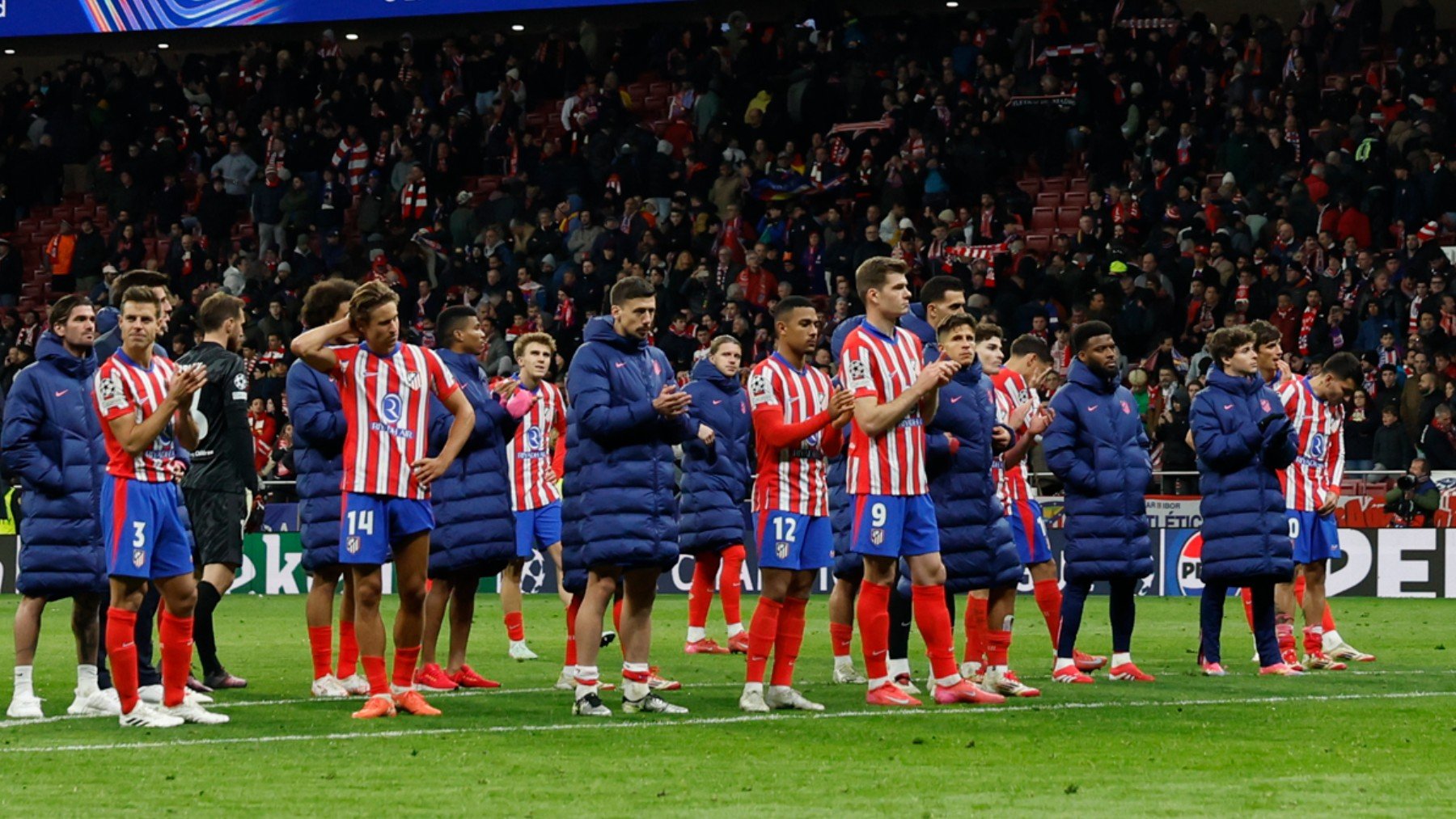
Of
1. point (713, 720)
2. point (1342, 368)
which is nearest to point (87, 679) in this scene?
point (713, 720)

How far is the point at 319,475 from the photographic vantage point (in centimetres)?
1064

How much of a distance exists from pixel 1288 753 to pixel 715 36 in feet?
80.1

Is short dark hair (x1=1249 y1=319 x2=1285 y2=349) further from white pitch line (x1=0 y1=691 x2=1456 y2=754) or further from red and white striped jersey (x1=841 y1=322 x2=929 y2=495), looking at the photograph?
red and white striped jersey (x1=841 y1=322 x2=929 y2=495)

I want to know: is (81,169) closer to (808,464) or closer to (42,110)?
(42,110)

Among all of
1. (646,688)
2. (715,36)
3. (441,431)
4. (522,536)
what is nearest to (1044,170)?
(715,36)

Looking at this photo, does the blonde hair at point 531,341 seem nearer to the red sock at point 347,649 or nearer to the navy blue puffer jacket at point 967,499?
the red sock at point 347,649

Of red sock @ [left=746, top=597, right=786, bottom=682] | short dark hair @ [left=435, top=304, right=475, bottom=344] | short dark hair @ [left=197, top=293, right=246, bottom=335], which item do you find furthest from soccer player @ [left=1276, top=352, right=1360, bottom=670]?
short dark hair @ [left=197, top=293, right=246, bottom=335]

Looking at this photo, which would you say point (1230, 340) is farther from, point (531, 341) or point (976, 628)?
point (531, 341)

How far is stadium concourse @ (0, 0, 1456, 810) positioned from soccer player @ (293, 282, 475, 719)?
24 mm

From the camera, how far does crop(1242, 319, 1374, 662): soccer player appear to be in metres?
12.6

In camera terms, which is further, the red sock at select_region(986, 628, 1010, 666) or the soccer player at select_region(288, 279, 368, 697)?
the red sock at select_region(986, 628, 1010, 666)

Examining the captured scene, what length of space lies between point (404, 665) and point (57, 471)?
1992mm

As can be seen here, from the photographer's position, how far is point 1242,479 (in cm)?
1222

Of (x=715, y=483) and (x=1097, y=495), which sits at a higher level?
(x=715, y=483)
